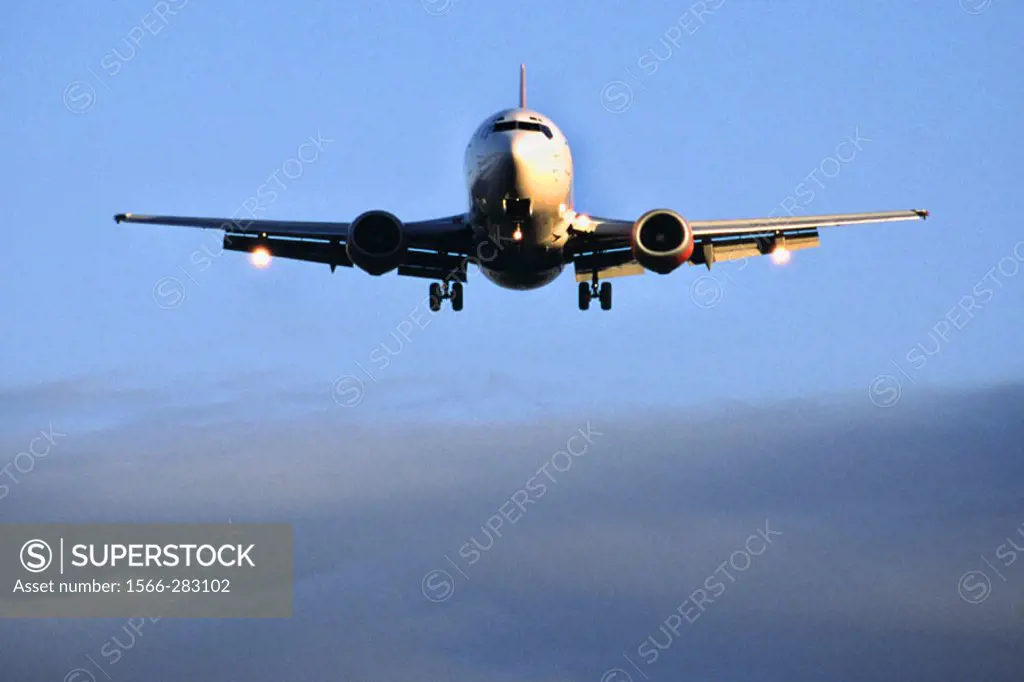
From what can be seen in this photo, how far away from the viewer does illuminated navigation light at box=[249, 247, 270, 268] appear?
149ft

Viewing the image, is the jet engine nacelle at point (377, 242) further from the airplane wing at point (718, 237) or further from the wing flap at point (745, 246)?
the wing flap at point (745, 246)

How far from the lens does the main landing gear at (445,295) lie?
47.3m

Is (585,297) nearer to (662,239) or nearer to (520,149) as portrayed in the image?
(662,239)

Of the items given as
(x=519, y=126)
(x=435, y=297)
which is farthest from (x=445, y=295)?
(x=519, y=126)

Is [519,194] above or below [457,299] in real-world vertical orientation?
below

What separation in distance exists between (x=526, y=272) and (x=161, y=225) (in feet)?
34.7

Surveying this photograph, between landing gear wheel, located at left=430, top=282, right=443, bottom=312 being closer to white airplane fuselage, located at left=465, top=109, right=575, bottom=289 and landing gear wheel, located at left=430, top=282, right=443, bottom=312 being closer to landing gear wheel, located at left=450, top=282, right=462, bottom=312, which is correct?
landing gear wheel, located at left=450, top=282, right=462, bottom=312

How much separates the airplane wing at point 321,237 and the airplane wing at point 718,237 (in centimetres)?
361

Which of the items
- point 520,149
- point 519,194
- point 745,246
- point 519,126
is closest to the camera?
point 520,149

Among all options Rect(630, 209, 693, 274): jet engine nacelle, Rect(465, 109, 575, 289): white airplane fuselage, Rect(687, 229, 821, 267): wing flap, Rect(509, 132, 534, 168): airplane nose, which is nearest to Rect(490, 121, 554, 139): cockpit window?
Rect(465, 109, 575, 289): white airplane fuselage

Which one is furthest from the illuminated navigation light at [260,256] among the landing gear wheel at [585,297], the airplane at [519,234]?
the landing gear wheel at [585,297]

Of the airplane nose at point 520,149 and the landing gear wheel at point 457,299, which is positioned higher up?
the landing gear wheel at point 457,299

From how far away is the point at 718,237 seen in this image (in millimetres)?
45156

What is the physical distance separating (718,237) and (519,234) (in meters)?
6.57
